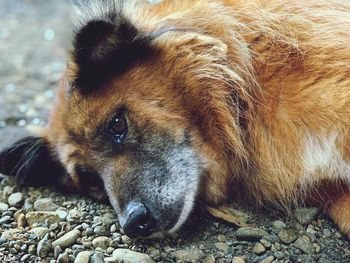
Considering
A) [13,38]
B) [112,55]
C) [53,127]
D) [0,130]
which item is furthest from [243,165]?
[13,38]

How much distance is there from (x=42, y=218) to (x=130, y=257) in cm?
58

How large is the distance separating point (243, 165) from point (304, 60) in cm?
59

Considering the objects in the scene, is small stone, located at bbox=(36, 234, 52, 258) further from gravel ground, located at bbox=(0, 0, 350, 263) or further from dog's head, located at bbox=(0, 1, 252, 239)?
dog's head, located at bbox=(0, 1, 252, 239)

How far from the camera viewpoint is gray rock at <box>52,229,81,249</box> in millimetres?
2689

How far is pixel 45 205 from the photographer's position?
3.11 metres

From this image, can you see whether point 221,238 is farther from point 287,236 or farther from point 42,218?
point 42,218

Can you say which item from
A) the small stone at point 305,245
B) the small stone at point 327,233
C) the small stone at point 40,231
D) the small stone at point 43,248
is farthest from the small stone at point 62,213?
the small stone at point 327,233

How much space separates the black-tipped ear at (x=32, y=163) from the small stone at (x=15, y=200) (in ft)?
0.44

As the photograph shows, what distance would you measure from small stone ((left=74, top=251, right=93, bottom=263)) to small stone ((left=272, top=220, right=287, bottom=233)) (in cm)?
88

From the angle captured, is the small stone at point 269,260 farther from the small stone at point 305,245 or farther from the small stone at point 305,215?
the small stone at point 305,215

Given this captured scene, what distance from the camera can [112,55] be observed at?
114 inches

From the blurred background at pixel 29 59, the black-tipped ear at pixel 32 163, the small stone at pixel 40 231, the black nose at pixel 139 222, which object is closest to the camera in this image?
the black nose at pixel 139 222

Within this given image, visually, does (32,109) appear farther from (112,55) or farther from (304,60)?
(304,60)

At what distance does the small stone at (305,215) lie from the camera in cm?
283
